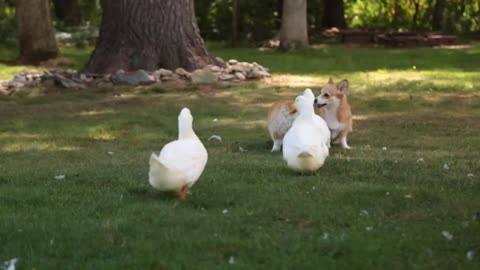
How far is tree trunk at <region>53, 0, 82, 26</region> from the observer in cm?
3035

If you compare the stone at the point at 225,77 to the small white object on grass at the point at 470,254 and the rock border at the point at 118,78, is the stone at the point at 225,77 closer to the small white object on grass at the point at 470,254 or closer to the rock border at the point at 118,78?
the rock border at the point at 118,78

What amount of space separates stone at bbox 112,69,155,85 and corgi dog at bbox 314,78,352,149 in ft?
22.8

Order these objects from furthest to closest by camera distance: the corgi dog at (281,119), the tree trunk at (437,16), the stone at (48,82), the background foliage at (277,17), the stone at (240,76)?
the tree trunk at (437,16) → the background foliage at (277,17) → the stone at (240,76) → the stone at (48,82) → the corgi dog at (281,119)

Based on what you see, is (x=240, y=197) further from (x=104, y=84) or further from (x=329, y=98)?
(x=104, y=84)

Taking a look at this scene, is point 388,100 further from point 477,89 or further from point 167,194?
point 167,194

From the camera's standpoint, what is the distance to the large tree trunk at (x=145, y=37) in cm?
1622

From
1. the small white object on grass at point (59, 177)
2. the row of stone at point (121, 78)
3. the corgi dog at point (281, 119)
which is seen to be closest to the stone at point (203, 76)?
the row of stone at point (121, 78)

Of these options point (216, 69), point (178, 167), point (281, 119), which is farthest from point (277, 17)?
point (178, 167)

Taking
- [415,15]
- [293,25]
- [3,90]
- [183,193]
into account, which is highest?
[183,193]

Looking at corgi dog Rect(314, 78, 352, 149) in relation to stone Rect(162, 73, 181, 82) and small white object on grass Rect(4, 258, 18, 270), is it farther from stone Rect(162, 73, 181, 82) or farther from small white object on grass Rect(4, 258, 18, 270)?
stone Rect(162, 73, 181, 82)

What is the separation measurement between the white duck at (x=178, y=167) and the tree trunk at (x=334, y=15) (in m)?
24.7

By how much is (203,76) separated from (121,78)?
4.89 ft

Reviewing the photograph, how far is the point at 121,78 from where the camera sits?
1578 centimetres

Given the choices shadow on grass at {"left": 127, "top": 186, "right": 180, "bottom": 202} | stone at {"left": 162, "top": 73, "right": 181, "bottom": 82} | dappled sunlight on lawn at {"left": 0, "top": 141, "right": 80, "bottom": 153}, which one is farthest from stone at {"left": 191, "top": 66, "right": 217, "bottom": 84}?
shadow on grass at {"left": 127, "top": 186, "right": 180, "bottom": 202}
